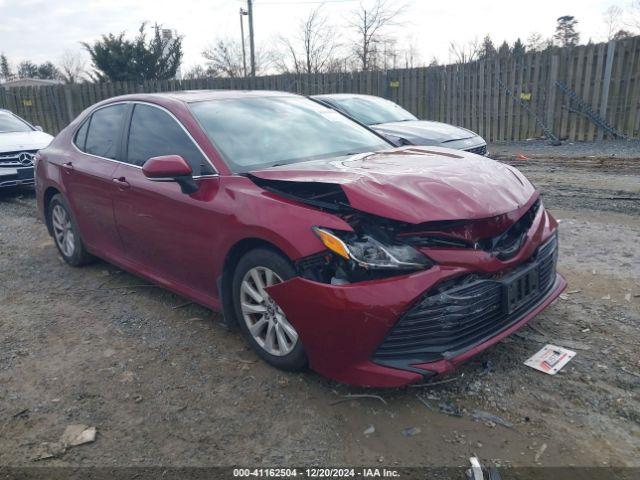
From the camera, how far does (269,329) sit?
10.2 ft

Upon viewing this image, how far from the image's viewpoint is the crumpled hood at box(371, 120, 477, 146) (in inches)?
301

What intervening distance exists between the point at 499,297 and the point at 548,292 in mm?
724

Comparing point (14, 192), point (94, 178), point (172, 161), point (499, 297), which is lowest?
point (14, 192)

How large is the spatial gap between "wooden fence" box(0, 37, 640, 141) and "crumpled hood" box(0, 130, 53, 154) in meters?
9.15

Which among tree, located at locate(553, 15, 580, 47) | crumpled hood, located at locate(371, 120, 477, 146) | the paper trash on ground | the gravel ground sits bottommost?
the paper trash on ground

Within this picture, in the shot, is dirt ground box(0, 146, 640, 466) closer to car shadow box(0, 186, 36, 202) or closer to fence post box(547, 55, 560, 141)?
car shadow box(0, 186, 36, 202)

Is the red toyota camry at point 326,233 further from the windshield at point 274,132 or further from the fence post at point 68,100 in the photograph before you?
the fence post at point 68,100

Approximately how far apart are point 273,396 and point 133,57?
1051 inches

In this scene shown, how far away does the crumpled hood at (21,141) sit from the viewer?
874cm

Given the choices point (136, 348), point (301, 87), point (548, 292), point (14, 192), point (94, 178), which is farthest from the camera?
point (301, 87)

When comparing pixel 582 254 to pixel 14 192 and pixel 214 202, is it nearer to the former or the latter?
pixel 214 202

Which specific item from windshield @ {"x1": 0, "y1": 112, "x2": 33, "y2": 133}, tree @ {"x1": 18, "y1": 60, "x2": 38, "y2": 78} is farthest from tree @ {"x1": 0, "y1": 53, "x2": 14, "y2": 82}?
windshield @ {"x1": 0, "y1": 112, "x2": 33, "y2": 133}

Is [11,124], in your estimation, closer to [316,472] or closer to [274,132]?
[274,132]

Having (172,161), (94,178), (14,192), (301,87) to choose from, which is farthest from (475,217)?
(301,87)
